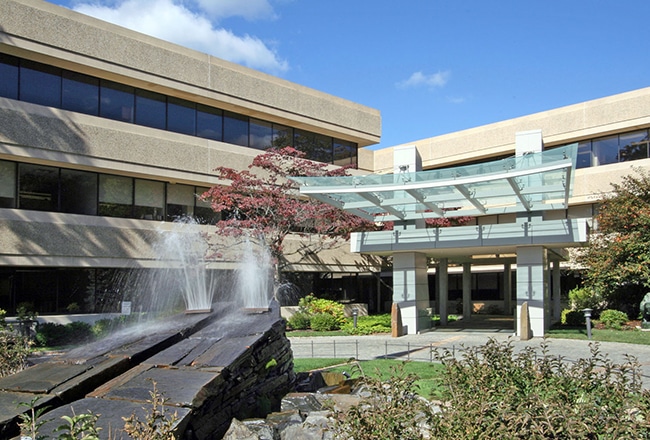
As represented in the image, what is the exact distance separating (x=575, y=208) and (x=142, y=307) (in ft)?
75.4

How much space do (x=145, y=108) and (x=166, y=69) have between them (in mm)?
1985

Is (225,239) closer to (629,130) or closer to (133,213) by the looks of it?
(133,213)

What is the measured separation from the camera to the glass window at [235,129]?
30156 mm

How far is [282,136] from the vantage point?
3275 centimetres

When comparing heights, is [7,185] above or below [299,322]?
above

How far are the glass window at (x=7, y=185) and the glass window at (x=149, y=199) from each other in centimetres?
510

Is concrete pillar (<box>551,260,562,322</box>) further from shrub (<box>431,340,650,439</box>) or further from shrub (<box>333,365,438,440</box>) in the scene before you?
shrub (<box>333,365,438,440</box>)

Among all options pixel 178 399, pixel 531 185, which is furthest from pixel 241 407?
pixel 531 185

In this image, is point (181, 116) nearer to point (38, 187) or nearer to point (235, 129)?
point (235, 129)

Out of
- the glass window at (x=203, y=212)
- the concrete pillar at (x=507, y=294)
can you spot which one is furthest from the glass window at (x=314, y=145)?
the concrete pillar at (x=507, y=294)

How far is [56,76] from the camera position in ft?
79.6

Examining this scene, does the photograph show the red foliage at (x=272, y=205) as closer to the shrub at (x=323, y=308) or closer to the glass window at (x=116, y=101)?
the shrub at (x=323, y=308)

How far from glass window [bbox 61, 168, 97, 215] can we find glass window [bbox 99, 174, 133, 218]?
0.33 m

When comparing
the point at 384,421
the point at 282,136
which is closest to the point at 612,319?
the point at 282,136
